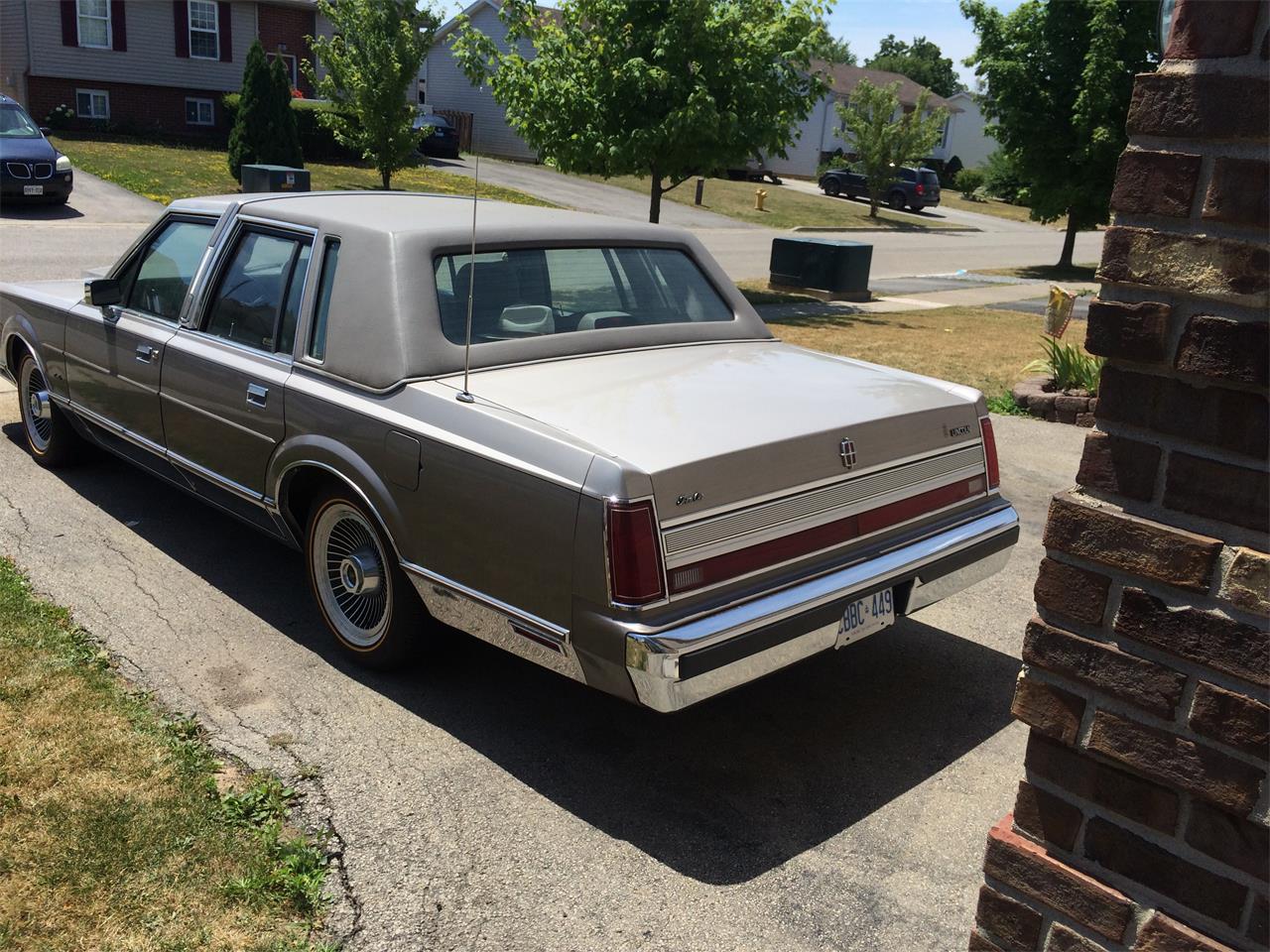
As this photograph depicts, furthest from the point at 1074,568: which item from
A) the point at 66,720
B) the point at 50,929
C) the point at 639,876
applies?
the point at 66,720

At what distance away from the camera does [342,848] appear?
3332 mm

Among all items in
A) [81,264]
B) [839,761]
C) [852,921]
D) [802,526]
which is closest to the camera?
[852,921]

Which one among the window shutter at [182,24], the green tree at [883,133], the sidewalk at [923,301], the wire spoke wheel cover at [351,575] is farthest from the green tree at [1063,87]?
the window shutter at [182,24]

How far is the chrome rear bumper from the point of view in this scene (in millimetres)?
3344

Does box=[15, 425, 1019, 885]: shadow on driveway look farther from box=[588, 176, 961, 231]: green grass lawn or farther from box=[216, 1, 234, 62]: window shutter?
box=[216, 1, 234, 62]: window shutter

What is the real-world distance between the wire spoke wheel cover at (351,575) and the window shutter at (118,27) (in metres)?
33.8

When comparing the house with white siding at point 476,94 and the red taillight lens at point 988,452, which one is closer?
the red taillight lens at point 988,452

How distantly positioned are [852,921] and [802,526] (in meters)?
1.20

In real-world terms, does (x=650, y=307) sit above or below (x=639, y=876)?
above

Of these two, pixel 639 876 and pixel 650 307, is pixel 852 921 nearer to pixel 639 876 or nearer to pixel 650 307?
pixel 639 876

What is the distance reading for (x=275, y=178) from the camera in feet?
70.7

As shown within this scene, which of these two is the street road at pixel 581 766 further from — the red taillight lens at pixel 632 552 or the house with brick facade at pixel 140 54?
the house with brick facade at pixel 140 54

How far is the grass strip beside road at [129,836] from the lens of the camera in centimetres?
293

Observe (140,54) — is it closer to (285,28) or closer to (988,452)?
(285,28)
